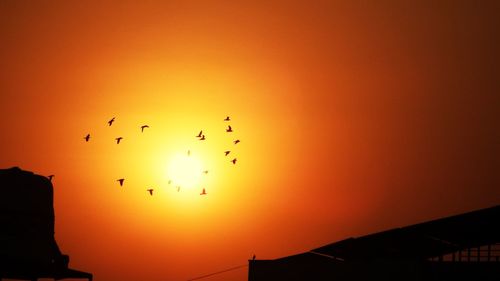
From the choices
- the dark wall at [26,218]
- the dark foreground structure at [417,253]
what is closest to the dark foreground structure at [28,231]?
the dark wall at [26,218]

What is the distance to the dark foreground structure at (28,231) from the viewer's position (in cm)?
2883

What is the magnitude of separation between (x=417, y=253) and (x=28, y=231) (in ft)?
75.9

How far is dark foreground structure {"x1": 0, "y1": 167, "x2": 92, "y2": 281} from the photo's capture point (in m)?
28.8

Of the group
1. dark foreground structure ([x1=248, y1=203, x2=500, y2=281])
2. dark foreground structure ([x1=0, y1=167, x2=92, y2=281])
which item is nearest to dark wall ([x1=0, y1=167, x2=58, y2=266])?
dark foreground structure ([x1=0, y1=167, x2=92, y2=281])

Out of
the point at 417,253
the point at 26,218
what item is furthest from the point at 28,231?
the point at 417,253

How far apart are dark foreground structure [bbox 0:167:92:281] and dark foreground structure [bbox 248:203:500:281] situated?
18.1 metres

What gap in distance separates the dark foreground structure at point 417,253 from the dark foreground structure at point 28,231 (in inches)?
713

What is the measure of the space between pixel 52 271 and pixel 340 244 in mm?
18856

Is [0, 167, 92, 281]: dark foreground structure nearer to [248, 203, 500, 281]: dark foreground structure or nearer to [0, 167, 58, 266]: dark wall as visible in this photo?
[0, 167, 58, 266]: dark wall

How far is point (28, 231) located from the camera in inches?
1182

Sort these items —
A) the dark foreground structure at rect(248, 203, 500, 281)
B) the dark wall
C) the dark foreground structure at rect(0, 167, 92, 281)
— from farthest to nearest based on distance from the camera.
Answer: the dark foreground structure at rect(248, 203, 500, 281) → the dark wall → the dark foreground structure at rect(0, 167, 92, 281)

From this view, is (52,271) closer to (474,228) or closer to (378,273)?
(378,273)

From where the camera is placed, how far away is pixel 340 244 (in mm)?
43094

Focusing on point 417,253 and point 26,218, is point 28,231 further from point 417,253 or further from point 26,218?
point 417,253
